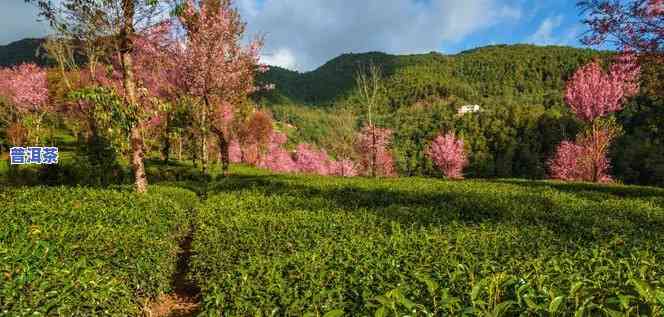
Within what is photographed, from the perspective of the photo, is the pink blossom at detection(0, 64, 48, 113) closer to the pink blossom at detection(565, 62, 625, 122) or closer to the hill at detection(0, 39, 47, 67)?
the pink blossom at detection(565, 62, 625, 122)

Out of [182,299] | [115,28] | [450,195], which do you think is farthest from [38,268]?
[450,195]

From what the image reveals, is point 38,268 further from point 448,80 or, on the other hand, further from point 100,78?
point 448,80

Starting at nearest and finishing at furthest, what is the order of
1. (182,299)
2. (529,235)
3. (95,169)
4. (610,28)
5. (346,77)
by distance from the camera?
(529,235) → (182,299) → (610,28) → (95,169) → (346,77)

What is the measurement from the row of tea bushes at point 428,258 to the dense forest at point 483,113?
465 inches

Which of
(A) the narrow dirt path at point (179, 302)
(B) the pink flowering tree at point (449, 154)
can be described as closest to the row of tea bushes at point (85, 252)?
(A) the narrow dirt path at point (179, 302)

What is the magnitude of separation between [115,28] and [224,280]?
401 inches

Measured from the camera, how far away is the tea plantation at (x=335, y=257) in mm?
3146

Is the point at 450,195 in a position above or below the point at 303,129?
below

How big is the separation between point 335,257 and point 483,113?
4756 inches

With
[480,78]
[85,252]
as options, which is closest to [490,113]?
[480,78]

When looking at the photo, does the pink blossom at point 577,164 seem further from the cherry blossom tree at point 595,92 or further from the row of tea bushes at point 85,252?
the row of tea bushes at point 85,252

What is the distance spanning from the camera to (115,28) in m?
11.2

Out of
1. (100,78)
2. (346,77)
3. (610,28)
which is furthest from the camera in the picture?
(346,77)

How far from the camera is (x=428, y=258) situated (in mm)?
4801
